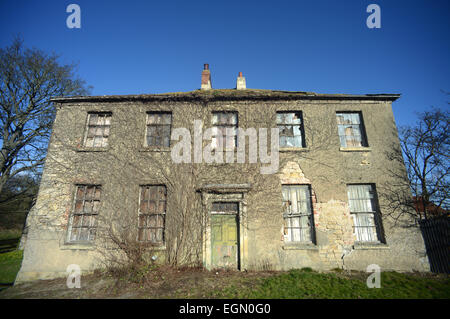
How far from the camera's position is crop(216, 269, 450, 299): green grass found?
513 centimetres

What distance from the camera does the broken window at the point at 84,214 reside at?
7.50 m

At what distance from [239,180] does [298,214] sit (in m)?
2.54

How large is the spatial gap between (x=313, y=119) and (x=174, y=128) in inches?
232

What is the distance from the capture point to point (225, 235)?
7.34 meters

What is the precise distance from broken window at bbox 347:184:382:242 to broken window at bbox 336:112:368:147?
1818 mm

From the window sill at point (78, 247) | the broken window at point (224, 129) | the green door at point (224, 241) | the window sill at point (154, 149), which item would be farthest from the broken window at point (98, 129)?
the green door at point (224, 241)

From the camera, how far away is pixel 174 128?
27.7 ft

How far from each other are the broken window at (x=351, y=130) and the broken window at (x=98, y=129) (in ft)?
32.6

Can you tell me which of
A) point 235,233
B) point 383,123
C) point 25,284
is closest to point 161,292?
point 235,233

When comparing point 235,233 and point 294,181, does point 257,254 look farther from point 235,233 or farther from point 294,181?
point 294,181

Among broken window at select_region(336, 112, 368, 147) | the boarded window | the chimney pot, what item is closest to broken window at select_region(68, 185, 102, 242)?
the boarded window

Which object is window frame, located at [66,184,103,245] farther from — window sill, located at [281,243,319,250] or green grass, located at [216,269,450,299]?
window sill, located at [281,243,319,250]

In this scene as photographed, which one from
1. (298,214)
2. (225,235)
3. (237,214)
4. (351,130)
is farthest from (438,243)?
(225,235)

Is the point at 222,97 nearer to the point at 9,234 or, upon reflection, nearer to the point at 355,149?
the point at 355,149
